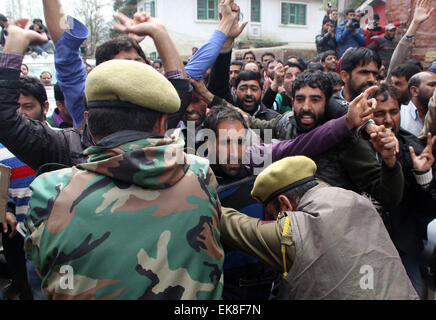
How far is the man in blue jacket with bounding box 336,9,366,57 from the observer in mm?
7809

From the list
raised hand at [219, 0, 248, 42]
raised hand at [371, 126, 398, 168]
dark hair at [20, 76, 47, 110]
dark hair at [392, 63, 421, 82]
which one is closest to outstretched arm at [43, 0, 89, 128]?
dark hair at [20, 76, 47, 110]

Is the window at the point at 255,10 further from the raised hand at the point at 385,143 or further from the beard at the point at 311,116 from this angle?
the raised hand at the point at 385,143

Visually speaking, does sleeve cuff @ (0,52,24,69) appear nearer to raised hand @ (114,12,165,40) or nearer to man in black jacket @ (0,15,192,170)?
man in black jacket @ (0,15,192,170)

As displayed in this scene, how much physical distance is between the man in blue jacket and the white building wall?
11.2m

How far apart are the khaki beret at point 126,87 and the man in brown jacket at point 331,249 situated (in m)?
0.70

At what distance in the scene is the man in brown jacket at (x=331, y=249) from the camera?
1353 mm

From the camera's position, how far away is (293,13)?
21922 mm

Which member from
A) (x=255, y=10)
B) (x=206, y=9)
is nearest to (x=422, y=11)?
(x=206, y=9)

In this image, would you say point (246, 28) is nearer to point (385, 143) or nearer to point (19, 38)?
point (385, 143)

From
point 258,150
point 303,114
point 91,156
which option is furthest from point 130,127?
point 303,114

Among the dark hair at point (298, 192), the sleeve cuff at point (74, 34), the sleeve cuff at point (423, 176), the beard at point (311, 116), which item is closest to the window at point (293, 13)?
the beard at point (311, 116)

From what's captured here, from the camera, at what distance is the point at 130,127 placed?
1211 millimetres
